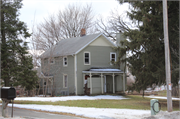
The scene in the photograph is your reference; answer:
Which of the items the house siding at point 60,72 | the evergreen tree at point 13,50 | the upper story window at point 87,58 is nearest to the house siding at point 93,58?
the upper story window at point 87,58

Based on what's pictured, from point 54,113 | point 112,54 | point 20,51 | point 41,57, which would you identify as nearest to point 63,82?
point 41,57

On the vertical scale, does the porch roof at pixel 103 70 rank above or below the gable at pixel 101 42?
below

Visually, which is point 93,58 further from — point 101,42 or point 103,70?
point 101,42

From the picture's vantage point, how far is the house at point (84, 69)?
2998 cm

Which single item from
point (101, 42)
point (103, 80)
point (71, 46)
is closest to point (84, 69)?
point (103, 80)

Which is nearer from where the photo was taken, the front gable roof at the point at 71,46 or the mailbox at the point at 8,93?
the mailbox at the point at 8,93

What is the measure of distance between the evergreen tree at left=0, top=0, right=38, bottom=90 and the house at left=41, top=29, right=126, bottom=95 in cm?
955

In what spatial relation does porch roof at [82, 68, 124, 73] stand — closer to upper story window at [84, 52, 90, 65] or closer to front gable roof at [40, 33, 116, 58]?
upper story window at [84, 52, 90, 65]

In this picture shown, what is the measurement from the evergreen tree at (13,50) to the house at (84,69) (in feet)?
31.3

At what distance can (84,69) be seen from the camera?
100.0 ft

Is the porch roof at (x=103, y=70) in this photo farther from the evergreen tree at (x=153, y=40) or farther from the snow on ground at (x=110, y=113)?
the snow on ground at (x=110, y=113)

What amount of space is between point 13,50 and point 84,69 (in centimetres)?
1196

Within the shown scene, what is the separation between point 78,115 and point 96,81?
16.8 meters

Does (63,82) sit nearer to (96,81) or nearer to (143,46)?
(96,81)
